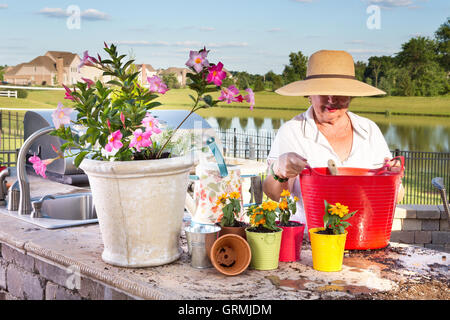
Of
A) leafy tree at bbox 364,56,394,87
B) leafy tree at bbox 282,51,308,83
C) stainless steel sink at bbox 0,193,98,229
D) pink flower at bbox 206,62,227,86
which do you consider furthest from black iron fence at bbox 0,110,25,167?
leafy tree at bbox 364,56,394,87

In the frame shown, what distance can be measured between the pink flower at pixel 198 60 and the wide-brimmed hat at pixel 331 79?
1.07 metres

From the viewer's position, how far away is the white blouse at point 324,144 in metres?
2.64

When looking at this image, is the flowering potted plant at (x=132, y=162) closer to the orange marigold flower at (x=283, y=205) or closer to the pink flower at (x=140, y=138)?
the pink flower at (x=140, y=138)

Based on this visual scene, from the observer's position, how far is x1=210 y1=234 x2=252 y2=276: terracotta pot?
1.50 meters

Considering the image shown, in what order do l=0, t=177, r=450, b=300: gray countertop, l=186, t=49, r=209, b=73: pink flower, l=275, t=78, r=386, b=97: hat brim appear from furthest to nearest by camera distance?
1. l=275, t=78, r=386, b=97: hat brim
2. l=186, t=49, r=209, b=73: pink flower
3. l=0, t=177, r=450, b=300: gray countertop

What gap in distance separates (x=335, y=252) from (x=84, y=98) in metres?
0.94

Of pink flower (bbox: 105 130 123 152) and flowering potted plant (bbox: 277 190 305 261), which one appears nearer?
pink flower (bbox: 105 130 123 152)

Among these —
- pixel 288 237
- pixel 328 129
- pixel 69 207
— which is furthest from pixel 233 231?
pixel 69 207

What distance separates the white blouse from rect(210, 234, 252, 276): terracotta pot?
3.69ft

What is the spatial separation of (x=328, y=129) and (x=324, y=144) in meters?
0.10

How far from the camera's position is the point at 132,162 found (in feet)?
4.97

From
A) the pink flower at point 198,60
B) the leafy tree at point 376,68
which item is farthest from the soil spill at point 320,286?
the leafy tree at point 376,68

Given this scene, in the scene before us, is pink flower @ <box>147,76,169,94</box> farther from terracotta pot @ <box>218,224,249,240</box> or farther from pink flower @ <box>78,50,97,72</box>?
terracotta pot @ <box>218,224,249,240</box>
